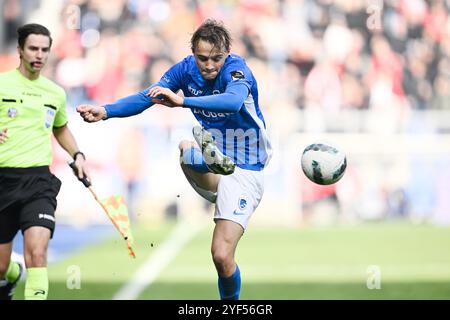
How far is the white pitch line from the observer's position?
30.2 feet

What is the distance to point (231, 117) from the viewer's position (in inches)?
278

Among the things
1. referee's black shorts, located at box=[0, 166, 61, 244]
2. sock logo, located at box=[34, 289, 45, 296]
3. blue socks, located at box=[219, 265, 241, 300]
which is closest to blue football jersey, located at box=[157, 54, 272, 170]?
blue socks, located at box=[219, 265, 241, 300]

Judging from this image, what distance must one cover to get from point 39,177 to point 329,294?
307 cm

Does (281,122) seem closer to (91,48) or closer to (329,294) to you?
(91,48)

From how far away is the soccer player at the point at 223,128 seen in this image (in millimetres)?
→ 6688

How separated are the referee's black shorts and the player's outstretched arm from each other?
2.66 feet

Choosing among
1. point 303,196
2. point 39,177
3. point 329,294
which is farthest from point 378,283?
point 303,196

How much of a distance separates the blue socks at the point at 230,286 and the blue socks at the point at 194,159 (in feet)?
2.96

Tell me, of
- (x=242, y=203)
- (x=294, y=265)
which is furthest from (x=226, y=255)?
(x=294, y=265)

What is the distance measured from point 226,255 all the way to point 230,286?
30 centimetres

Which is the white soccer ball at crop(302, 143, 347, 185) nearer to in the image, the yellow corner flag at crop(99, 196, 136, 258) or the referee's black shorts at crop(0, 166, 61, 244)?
the yellow corner flag at crop(99, 196, 136, 258)

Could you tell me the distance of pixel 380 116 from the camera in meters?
17.5

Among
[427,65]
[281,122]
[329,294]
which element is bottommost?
[329,294]

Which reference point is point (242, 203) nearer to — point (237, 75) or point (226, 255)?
point (226, 255)
